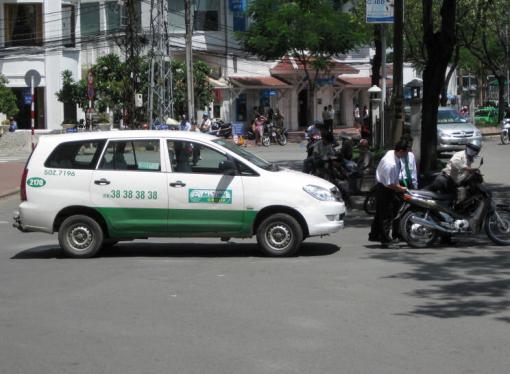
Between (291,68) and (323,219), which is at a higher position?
Answer: (291,68)

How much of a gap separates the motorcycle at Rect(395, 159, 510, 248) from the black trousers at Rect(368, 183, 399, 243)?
0.19 meters

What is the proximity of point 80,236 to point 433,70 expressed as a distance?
9.31 m

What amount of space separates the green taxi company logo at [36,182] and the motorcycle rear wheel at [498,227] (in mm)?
6392

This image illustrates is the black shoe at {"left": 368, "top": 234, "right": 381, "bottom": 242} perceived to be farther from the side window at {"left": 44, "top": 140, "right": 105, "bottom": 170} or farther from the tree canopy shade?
the tree canopy shade

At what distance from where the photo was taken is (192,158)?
39.1 feet

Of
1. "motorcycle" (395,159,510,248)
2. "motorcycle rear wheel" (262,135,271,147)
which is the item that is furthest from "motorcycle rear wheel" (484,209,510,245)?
"motorcycle rear wheel" (262,135,271,147)

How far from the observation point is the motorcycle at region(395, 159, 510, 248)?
1245 centimetres

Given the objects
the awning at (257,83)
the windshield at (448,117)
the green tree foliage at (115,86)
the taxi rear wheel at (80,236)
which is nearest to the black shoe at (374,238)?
the taxi rear wheel at (80,236)

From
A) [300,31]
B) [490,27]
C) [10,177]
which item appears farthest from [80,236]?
[490,27]

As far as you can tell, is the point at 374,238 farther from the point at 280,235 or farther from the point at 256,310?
the point at 256,310

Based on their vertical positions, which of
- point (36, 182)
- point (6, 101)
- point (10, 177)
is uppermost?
point (6, 101)

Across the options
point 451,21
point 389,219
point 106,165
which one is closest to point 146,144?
point 106,165

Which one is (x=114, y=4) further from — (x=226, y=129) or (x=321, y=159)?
(x=321, y=159)

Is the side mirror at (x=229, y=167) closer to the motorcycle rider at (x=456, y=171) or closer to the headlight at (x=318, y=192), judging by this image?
the headlight at (x=318, y=192)
